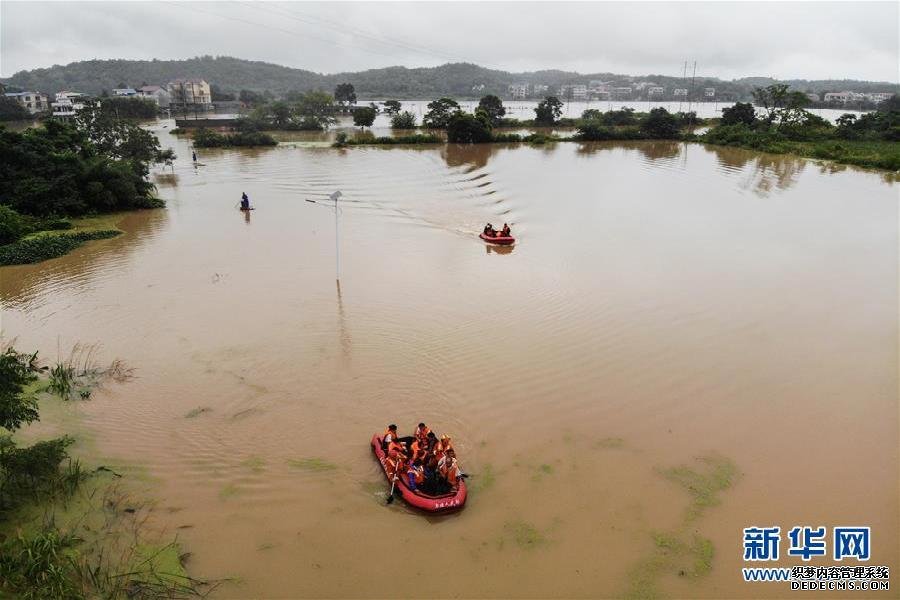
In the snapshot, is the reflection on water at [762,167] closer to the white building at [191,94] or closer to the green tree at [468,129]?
the green tree at [468,129]

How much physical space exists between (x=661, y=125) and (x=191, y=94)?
6858 centimetres

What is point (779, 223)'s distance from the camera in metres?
22.5

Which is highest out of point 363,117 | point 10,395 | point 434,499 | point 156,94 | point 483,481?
point 156,94

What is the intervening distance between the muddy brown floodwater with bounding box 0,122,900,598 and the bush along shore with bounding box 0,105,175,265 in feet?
3.41

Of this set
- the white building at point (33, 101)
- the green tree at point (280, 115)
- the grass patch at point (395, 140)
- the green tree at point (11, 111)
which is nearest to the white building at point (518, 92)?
the white building at point (33, 101)

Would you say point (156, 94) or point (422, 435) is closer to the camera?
point (422, 435)

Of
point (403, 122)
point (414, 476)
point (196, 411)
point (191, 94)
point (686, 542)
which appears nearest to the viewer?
point (686, 542)

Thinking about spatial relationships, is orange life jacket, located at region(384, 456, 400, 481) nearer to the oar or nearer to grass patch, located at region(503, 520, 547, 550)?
the oar

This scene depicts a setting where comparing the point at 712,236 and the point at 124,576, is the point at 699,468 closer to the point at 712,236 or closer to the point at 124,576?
the point at 124,576

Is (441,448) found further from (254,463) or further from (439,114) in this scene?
(439,114)

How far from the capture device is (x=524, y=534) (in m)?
7.31

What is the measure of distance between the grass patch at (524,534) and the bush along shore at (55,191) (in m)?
16.8

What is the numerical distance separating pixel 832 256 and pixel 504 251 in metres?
10.6

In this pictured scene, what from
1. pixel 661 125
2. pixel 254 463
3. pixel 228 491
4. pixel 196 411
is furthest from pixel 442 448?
pixel 661 125
